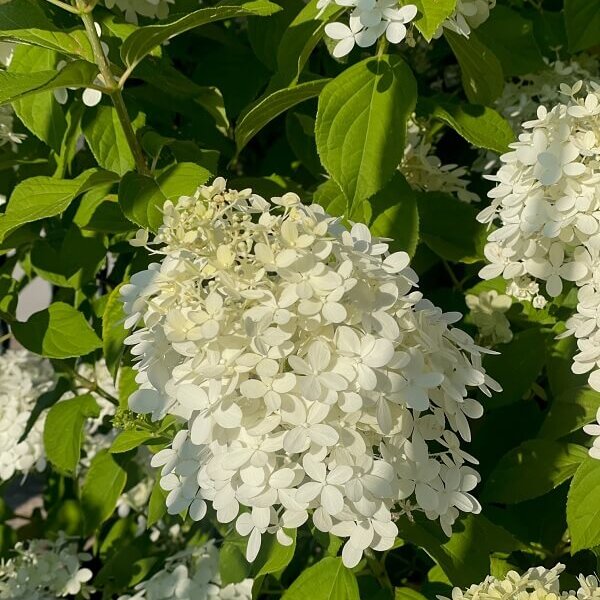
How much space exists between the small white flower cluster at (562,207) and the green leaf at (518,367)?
209 mm

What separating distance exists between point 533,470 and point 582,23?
75 centimetres

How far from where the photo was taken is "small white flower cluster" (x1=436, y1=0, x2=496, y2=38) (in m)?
1.14

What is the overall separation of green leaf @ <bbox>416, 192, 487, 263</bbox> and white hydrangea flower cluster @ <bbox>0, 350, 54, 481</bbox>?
1.00 meters

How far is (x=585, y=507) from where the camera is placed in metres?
1.13

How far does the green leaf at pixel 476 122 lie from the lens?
1273 mm

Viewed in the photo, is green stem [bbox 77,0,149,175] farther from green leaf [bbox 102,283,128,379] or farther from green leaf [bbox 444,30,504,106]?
green leaf [bbox 444,30,504,106]

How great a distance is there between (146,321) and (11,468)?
1.14m

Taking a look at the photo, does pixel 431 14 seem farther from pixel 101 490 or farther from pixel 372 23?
pixel 101 490

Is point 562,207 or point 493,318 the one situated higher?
point 562,207

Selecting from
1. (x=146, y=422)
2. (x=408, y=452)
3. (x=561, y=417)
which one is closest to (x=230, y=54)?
(x=146, y=422)

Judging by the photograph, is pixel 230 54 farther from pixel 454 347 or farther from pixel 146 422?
pixel 454 347

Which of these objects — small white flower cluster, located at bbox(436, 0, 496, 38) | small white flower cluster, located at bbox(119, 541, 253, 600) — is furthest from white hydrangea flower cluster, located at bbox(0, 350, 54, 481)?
small white flower cluster, located at bbox(436, 0, 496, 38)

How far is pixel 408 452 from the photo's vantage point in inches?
36.2

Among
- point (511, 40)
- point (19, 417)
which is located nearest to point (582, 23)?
point (511, 40)
